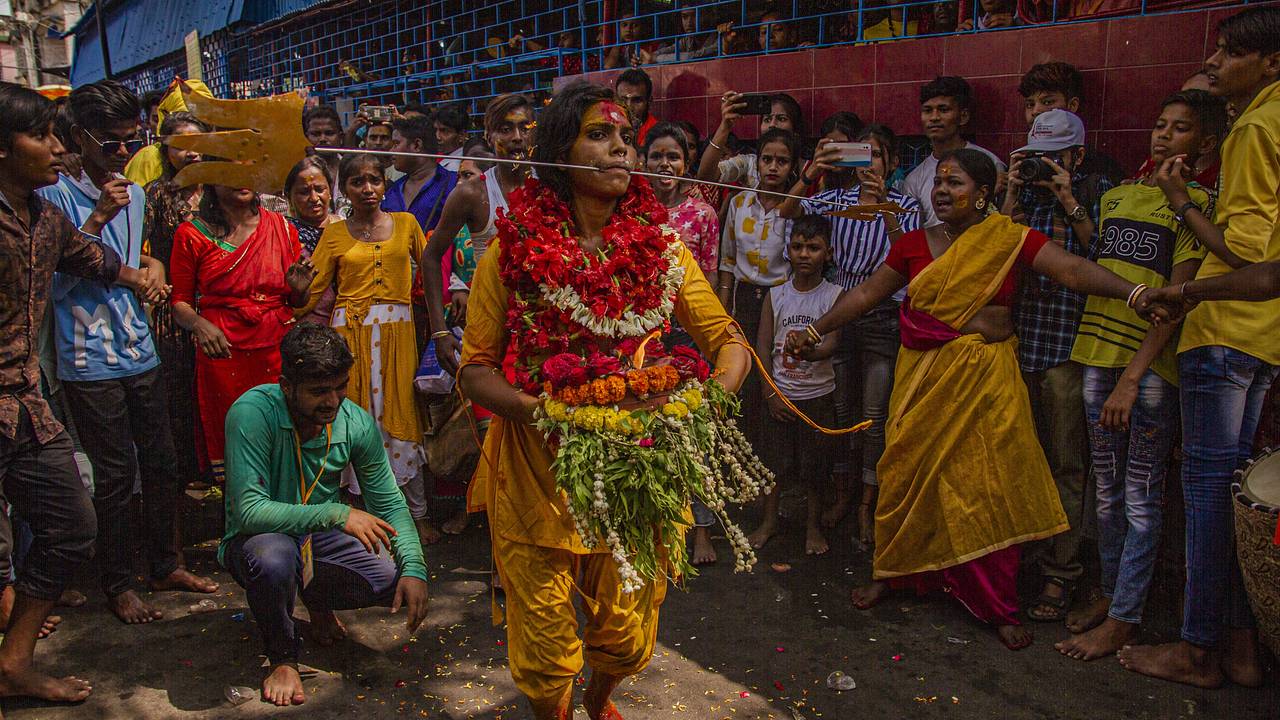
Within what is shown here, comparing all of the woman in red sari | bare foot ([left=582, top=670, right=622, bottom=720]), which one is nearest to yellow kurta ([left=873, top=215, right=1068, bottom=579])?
bare foot ([left=582, top=670, right=622, bottom=720])

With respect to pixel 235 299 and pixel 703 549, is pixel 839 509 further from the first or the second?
pixel 235 299

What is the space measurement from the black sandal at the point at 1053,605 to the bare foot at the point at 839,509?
53.3 inches

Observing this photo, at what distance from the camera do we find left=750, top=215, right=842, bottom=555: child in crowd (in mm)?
5230

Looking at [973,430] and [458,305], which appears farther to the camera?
[458,305]

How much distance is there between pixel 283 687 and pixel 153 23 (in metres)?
26.2

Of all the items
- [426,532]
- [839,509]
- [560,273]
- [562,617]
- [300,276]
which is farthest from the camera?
[839,509]

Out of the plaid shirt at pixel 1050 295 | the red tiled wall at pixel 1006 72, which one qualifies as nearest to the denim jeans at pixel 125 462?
the plaid shirt at pixel 1050 295

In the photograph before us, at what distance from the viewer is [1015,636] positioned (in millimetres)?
4199

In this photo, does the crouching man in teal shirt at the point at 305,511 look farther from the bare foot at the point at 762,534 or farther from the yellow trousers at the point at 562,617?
the bare foot at the point at 762,534

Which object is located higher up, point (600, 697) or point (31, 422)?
point (31, 422)

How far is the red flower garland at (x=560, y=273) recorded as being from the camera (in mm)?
2936

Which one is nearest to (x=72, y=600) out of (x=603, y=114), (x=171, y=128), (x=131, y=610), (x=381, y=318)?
(x=131, y=610)

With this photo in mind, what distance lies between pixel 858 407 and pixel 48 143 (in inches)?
170

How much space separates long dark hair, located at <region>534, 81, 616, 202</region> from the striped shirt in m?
2.45
